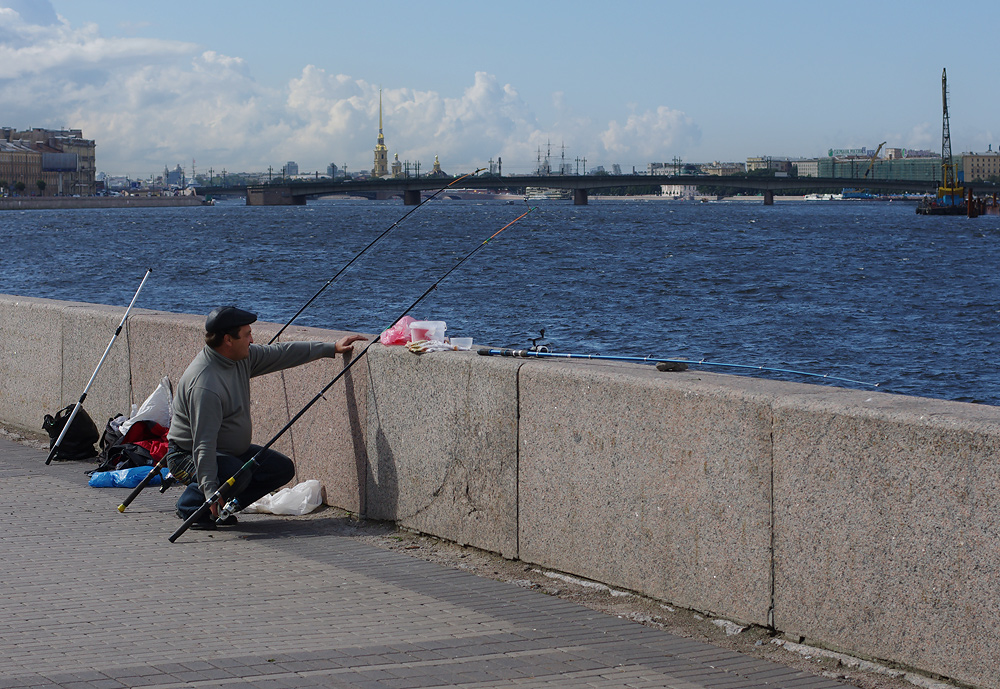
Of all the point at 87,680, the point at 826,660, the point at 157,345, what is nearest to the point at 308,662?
the point at 87,680

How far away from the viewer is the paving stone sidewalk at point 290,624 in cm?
368

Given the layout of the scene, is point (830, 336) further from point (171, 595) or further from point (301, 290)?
point (171, 595)

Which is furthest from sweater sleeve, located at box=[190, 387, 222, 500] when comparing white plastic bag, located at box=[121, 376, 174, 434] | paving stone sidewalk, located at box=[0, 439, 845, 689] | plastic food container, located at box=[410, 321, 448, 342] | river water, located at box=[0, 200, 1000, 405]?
river water, located at box=[0, 200, 1000, 405]

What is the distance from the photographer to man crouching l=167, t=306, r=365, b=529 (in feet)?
18.2

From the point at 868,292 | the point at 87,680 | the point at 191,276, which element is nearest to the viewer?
the point at 87,680

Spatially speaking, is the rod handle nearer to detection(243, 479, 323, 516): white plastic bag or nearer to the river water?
detection(243, 479, 323, 516): white plastic bag

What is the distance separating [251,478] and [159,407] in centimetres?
136

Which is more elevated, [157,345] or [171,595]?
[157,345]

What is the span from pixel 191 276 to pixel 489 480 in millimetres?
45038

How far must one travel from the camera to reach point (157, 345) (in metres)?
7.00

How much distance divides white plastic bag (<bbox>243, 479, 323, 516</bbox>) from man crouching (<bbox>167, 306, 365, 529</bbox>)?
13 cm

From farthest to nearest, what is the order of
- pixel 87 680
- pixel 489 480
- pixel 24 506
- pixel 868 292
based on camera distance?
pixel 868 292 → pixel 24 506 → pixel 489 480 → pixel 87 680

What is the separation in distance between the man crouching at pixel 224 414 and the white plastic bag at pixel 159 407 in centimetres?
98

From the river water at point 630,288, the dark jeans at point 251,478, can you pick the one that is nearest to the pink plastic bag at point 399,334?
the dark jeans at point 251,478
